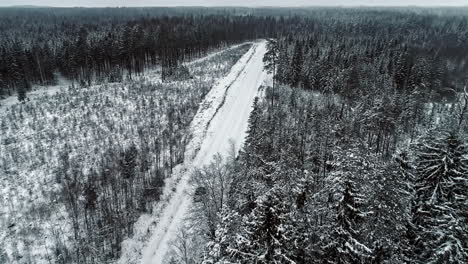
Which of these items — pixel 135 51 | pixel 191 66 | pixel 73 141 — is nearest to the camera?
pixel 73 141

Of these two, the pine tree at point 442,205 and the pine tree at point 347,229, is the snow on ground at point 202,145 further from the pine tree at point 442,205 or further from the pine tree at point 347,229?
the pine tree at point 442,205

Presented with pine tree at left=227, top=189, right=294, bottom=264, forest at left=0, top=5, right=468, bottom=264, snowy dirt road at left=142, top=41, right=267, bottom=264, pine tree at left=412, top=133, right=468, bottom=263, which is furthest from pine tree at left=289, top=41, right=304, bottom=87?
pine tree at left=227, top=189, right=294, bottom=264

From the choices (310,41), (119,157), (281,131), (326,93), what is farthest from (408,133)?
(310,41)

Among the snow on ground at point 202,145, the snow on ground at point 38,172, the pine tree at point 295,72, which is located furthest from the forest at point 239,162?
the snow on ground at point 202,145

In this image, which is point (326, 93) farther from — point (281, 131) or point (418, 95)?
point (281, 131)

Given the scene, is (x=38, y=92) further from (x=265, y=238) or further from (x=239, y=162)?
(x=265, y=238)

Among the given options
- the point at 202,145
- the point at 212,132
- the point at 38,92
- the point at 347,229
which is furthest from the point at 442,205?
the point at 38,92

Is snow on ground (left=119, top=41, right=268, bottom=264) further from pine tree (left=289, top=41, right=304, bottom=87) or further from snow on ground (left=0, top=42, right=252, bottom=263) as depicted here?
pine tree (left=289, top=41, right=304, bottom=87)
